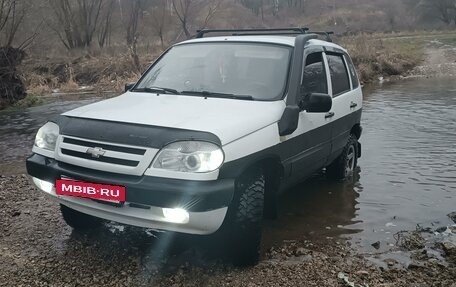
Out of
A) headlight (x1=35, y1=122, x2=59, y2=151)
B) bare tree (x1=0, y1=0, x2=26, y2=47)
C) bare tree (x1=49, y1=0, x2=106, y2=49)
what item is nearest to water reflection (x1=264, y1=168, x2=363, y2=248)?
headlight (x1=35, y1=122, x2=59, y2=151)

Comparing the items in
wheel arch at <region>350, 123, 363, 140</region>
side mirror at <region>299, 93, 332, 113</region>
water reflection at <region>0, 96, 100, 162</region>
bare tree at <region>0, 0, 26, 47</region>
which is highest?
bare tree at <region>0, 0, 26, 47</region>

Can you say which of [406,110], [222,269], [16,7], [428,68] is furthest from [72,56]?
[222,269]

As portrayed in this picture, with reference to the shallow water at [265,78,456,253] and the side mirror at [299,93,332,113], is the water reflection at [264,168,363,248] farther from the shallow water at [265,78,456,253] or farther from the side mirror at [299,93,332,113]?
the side mirror at [299,93,332,113]

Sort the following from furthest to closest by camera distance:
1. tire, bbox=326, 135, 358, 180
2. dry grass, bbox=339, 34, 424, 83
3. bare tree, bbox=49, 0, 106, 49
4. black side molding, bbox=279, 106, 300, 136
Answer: bare tree, bbox=49, 0, 106, 49
dry grass, bbox=339, 34, 424, 83
tire, bbox=326, 135, 358, 180
black side molding, bbox=279, 106, 300, 136

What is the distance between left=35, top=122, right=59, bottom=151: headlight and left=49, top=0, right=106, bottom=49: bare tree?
1174 inches

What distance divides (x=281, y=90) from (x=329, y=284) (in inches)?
69.6

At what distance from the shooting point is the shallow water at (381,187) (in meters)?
5.04

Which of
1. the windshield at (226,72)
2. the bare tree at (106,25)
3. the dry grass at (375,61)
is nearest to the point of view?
the windshield at (226,72)

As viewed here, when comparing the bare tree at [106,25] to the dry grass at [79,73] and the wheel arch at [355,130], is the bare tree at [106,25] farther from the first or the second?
the wheel arch at [355,130]

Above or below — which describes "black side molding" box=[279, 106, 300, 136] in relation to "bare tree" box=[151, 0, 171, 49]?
below

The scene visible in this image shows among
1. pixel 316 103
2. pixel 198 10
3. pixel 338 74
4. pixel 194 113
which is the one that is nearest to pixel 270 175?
pixel 316 103

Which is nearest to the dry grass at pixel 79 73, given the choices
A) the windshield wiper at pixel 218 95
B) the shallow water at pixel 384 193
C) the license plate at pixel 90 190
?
the shallow water at pixel 384 193

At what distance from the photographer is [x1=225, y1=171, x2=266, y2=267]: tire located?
12.4ft

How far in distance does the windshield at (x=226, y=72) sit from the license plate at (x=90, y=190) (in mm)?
1450
